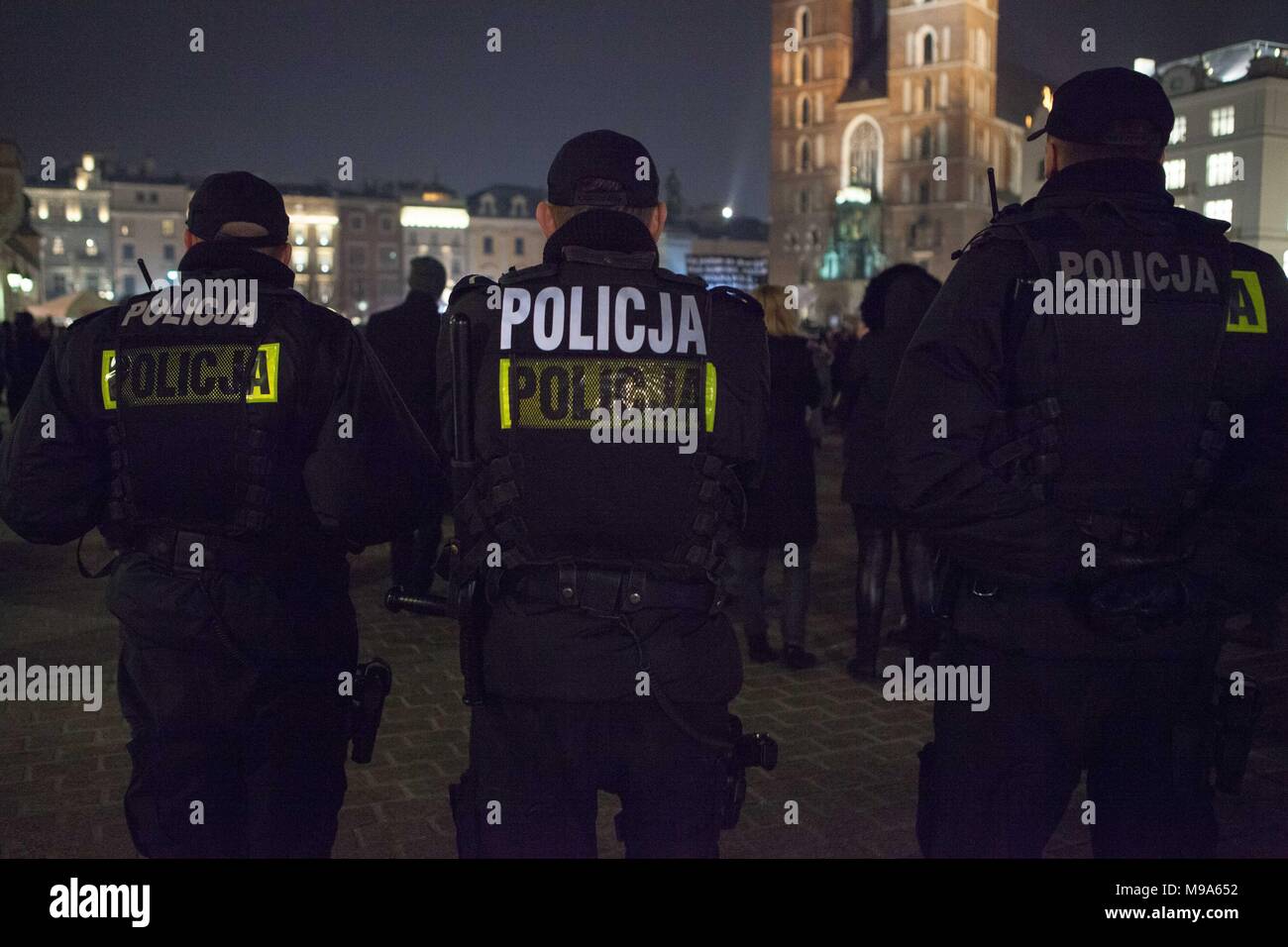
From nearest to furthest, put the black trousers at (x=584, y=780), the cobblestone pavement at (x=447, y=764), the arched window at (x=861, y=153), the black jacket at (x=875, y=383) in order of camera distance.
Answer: the black trousers at (x=584, y=780), the cobblestone pavement at (x=447, y=764), the black jacket at (x=875, y=383), the arched window at (x=861, y=153)

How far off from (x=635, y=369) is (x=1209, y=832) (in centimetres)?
160

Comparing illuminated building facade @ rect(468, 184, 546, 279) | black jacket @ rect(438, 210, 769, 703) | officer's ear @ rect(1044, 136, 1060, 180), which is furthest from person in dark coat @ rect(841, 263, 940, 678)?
illuminated building facade @ rect(468, 184, 546, 279)

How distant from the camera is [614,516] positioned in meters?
2.56

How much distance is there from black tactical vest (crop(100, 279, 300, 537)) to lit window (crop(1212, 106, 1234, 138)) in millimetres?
56522

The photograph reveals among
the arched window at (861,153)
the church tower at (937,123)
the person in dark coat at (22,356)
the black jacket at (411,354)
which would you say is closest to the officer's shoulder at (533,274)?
the black jacket at (411,354)

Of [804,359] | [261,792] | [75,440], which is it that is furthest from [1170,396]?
[804,359]

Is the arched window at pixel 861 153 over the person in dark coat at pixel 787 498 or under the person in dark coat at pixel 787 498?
over

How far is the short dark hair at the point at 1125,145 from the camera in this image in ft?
9.00

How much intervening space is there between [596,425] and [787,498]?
14.1 ft

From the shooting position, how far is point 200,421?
298 centimetres

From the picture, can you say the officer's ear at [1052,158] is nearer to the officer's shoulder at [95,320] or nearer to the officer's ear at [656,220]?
the officer's ear at [656,220]

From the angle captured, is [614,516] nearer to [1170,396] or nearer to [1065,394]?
[1065,394]

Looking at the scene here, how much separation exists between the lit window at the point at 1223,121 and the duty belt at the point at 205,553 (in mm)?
56634

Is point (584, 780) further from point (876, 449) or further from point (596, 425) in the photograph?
point (876, 449)
